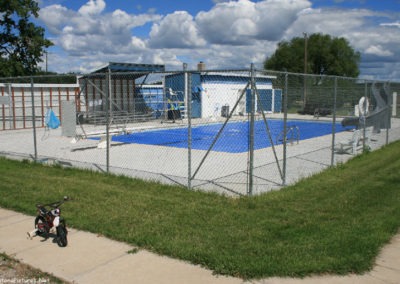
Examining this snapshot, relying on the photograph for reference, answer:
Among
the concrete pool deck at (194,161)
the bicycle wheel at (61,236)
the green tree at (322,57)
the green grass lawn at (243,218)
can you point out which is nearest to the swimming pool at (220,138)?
the concrete pool deck at (194,161)

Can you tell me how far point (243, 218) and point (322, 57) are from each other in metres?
64.6

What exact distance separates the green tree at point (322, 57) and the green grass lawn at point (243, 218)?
194ft

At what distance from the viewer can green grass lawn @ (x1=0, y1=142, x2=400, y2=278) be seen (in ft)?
14.4

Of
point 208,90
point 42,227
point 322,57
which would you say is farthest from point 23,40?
point 322,57

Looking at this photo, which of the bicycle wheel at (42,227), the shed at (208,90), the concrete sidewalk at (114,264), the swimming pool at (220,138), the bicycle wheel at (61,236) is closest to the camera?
the concrete sidewalk at (114,264)

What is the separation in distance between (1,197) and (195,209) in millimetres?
3382

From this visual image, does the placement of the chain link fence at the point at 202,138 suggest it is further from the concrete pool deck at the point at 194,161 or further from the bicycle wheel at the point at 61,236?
the bicycle wheel at the point at 61,236

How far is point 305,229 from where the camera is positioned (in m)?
5.34

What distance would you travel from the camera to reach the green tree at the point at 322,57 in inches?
2566

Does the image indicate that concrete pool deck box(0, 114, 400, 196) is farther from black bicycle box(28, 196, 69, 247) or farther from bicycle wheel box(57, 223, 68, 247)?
bicycle wheel box(57, 223, 68, 247)

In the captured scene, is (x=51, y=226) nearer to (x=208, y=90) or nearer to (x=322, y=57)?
(x=208, y=90)

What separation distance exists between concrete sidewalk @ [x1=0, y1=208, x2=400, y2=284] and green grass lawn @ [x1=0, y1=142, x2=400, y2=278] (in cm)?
13

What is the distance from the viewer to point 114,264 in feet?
14.4

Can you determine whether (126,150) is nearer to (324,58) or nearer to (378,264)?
(378,264)
